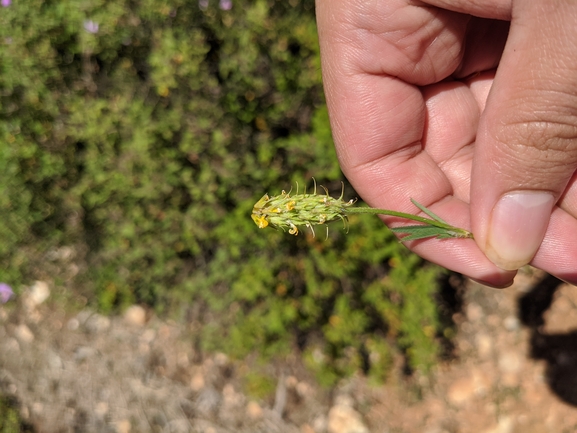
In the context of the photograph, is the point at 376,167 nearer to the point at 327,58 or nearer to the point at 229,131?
the point at 327,58

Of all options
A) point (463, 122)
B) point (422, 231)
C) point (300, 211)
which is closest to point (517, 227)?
point (422, 231)

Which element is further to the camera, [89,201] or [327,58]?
[89,201]

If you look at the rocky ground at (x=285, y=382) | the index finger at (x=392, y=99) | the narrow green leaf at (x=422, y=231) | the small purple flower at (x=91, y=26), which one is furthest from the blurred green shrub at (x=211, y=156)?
the narrow green leaf at (x=422, y=231)

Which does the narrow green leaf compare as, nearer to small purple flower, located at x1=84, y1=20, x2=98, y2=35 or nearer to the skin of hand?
the skin of hand

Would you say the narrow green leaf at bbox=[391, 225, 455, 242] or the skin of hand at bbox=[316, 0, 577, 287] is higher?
the skin of hand at bbox=[316, 0, 577, 287]

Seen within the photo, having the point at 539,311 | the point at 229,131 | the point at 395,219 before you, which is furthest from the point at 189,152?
the point at 539,311

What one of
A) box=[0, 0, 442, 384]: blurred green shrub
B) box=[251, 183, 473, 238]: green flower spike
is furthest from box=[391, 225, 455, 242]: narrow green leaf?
box=[0, 0, 442, 384]: blurred green shrub

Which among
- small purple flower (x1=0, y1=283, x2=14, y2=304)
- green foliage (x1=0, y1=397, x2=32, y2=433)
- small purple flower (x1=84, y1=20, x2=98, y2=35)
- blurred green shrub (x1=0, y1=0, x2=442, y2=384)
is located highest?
small purple flower (x1=84, y1=20, x2=98, y2=35)
